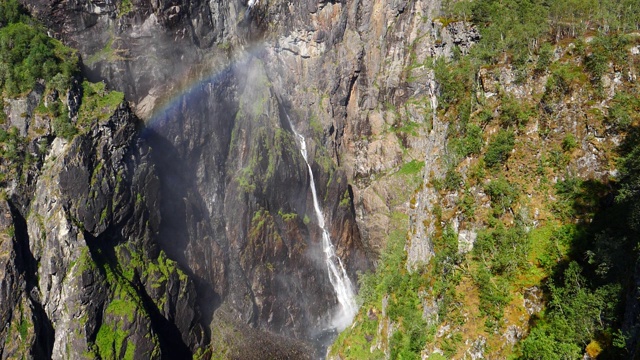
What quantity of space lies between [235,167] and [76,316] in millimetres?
37786

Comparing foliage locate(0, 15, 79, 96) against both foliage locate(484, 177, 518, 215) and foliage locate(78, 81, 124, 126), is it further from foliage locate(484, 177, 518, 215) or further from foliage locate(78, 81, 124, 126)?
foliage locate(484, 177, 518, 215)

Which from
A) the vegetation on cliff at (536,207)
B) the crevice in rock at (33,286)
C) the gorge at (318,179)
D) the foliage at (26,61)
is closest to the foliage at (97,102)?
the gorge at (318,179)

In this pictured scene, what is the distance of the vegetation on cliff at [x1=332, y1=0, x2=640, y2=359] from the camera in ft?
80.9

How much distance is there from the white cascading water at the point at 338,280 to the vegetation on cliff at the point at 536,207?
4310cm

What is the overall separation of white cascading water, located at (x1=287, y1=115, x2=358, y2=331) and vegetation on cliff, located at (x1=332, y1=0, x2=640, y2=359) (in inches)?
1697

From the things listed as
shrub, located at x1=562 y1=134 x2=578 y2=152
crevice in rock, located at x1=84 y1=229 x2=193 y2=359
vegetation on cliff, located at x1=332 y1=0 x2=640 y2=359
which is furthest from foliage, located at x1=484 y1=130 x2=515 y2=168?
crevice in rock, located at x1=84 y1=229 x2=193 y2=359

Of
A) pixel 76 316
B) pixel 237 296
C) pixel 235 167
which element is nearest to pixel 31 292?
pixel 76 316

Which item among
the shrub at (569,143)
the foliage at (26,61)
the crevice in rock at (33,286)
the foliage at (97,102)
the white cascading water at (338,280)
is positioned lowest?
the white cascading water at (338,280)

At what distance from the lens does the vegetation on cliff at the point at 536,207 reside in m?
24.7

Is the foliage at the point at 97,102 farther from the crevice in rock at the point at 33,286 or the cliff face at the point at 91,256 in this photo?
the crevice in rock at the point at 33,286

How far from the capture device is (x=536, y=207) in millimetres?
31234

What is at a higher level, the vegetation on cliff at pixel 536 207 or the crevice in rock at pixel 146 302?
the vegetation on cliff at pixel 536 207

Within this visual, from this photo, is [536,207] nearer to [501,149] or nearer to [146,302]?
[501,149]

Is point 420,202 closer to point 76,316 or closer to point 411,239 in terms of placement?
point 411,239
